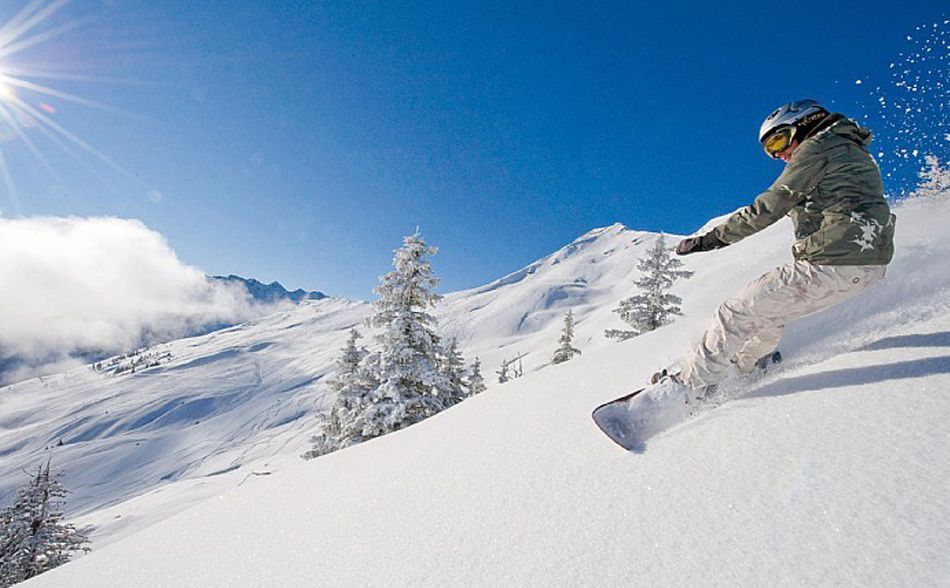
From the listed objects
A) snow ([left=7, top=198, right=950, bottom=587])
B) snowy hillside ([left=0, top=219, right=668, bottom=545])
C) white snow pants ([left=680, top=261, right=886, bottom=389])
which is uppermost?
snowy hillside ([left=0, top=219, right=668, bottom=545])

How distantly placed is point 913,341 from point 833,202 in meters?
1.11

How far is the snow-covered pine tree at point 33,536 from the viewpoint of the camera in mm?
15289

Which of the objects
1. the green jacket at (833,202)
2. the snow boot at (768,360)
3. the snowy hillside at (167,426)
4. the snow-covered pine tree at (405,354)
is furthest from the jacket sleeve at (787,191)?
the snowy hillside at (167,426)

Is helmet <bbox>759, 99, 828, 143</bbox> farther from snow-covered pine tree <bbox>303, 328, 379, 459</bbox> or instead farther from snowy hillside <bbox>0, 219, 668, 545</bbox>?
snowy hillside <bbox>0, 219, 668, 545</bbox>

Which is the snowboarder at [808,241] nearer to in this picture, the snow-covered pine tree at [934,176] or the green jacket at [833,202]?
the green jacket at [833,202]

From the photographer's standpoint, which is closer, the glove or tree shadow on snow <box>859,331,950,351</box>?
tree shadow on snow <box>859,331,950,351</box>

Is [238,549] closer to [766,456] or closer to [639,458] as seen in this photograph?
[639,458]

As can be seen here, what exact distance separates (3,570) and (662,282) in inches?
1148

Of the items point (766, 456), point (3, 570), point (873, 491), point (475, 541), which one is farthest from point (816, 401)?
point (3, 570)

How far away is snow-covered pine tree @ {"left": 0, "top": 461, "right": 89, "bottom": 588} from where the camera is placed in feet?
50.2

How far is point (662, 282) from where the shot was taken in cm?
2247

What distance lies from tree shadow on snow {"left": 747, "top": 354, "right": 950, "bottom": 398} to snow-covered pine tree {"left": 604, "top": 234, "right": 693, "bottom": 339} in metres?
19.7

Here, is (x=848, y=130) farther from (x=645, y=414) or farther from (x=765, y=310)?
(x=645, y=414)

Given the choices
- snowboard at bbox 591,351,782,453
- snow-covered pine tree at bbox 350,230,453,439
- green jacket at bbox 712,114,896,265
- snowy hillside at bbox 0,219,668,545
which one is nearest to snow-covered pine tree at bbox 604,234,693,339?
snow-covered pine tree at bbox 350,230,453,439
